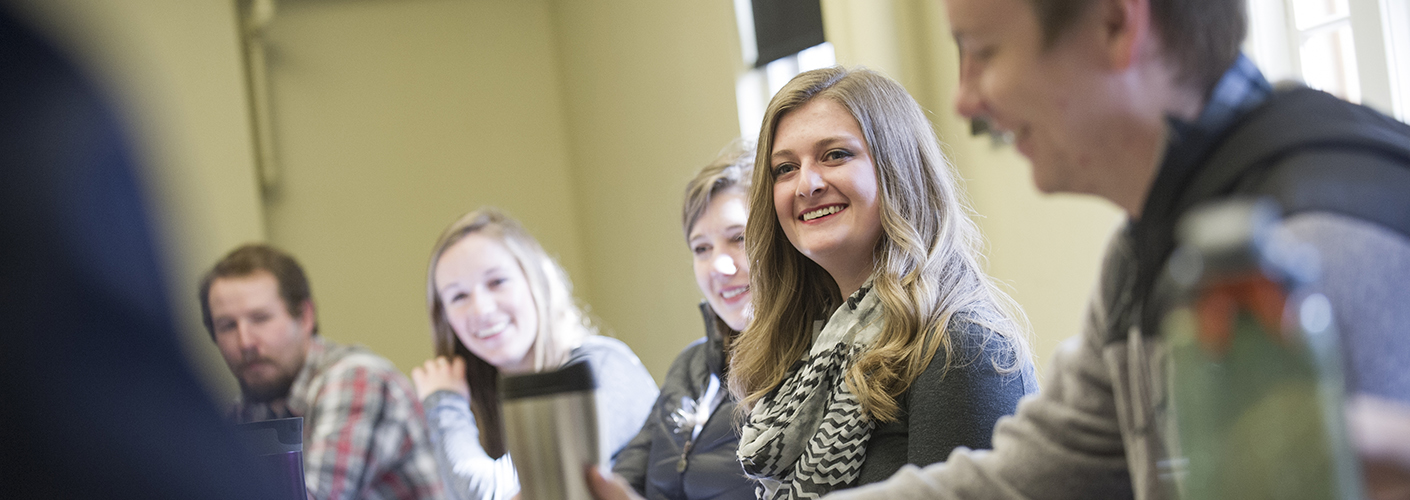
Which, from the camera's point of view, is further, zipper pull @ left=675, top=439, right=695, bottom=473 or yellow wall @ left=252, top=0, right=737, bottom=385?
yellow wall @ left=252, top=0, right=737, bottom=385

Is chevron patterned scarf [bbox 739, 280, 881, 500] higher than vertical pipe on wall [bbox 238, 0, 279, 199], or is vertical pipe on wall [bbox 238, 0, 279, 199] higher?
vertical pipe on wall [bbox 238, 0, 279, 199]

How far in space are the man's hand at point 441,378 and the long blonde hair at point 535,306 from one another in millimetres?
33

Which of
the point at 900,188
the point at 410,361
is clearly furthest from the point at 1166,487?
the point at 410,361

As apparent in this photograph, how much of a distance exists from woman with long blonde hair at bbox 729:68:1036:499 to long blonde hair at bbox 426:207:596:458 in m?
1.31

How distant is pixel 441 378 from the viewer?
10.0ft

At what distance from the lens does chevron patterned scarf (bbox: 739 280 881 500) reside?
1481mm

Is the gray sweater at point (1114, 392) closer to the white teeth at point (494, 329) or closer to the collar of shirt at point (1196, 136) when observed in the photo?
the collar of shirt at point (1196, 136)

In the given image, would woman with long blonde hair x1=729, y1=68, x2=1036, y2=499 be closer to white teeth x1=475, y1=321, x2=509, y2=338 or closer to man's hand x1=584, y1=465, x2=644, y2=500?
man's hand x1=584, y1=465, x2=644, y2=500

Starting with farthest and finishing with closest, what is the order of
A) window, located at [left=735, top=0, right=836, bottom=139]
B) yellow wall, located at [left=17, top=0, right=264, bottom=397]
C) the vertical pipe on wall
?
the vertical pipe on wall → yellow wall, located at [left=17, top=0, right=264, bottom=397] → window, located at [left=735, top=0, right=836, bottom=139]

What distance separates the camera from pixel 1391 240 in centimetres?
55

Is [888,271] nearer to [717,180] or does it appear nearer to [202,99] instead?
[717,180]

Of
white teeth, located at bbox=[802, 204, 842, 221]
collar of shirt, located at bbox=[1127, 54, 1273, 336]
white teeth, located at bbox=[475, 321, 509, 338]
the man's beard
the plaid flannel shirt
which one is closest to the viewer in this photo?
collar of shirt, located at bbox=[1127, 54, 1273, 336]

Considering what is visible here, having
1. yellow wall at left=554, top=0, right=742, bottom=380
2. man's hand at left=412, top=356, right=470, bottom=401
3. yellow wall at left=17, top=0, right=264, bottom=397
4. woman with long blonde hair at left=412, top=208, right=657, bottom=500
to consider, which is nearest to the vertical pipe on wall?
yellow wall at left=17, top=0, right=264, bottom=397

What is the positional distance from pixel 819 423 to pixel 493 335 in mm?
1642
